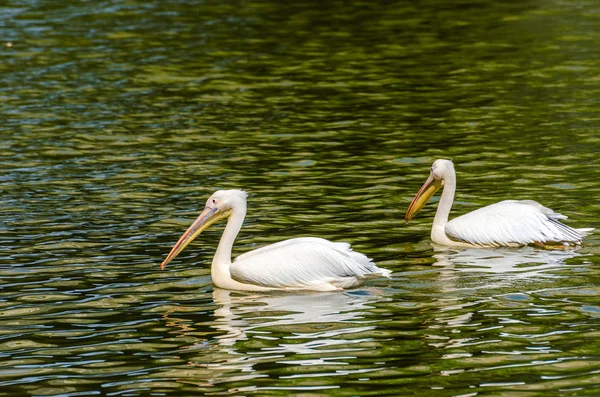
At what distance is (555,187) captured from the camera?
11406mm

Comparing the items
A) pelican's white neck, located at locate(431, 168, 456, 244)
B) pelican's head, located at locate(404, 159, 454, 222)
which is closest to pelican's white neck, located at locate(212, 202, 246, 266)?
pelican's white neck, located at locate(431, 168, 456, 244)

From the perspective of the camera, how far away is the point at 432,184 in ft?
34.8

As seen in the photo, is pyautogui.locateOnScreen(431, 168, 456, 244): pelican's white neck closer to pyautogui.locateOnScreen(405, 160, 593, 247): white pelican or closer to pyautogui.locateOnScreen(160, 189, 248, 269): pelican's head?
pyautogui.locateOnScreen(405, 160, 593, 247): white pelican

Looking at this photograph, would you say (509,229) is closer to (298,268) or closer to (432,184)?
(432,184)

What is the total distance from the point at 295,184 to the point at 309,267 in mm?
3486

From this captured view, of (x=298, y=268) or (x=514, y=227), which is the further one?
(x=514, y=227)

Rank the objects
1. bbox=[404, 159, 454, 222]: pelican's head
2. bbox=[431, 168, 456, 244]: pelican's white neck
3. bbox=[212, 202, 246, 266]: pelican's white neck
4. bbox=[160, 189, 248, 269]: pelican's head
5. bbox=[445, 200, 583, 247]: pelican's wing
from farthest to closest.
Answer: bbox=[404, 159, 454, 222]: pelican's head → bbox=[431, 168, 456, 244]: pelican's white neck → bbox=[445, 200, 583, 247]: pelican's wing → bbox=[160, 189, 248, 269]: pelican's head → bbox=[212, 202, 246, 266]: pelican's white neck

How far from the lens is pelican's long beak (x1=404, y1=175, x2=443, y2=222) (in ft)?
34.4

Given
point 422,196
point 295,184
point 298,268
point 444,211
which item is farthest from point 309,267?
point 295,184

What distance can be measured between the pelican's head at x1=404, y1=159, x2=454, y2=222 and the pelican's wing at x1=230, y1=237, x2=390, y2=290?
1.88 meters

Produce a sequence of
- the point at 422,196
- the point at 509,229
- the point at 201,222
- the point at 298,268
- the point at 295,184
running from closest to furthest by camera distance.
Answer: the point at 298,268, the point at 201,222, the point at 509,229, the point at 422,196, the point at 295,184

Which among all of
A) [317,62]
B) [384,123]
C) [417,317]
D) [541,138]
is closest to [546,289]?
[417,317]

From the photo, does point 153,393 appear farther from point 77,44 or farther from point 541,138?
point 77,44

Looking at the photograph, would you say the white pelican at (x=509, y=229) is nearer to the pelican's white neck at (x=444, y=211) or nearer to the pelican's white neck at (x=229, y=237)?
the pelican's white neck at (x=444, y=211)
